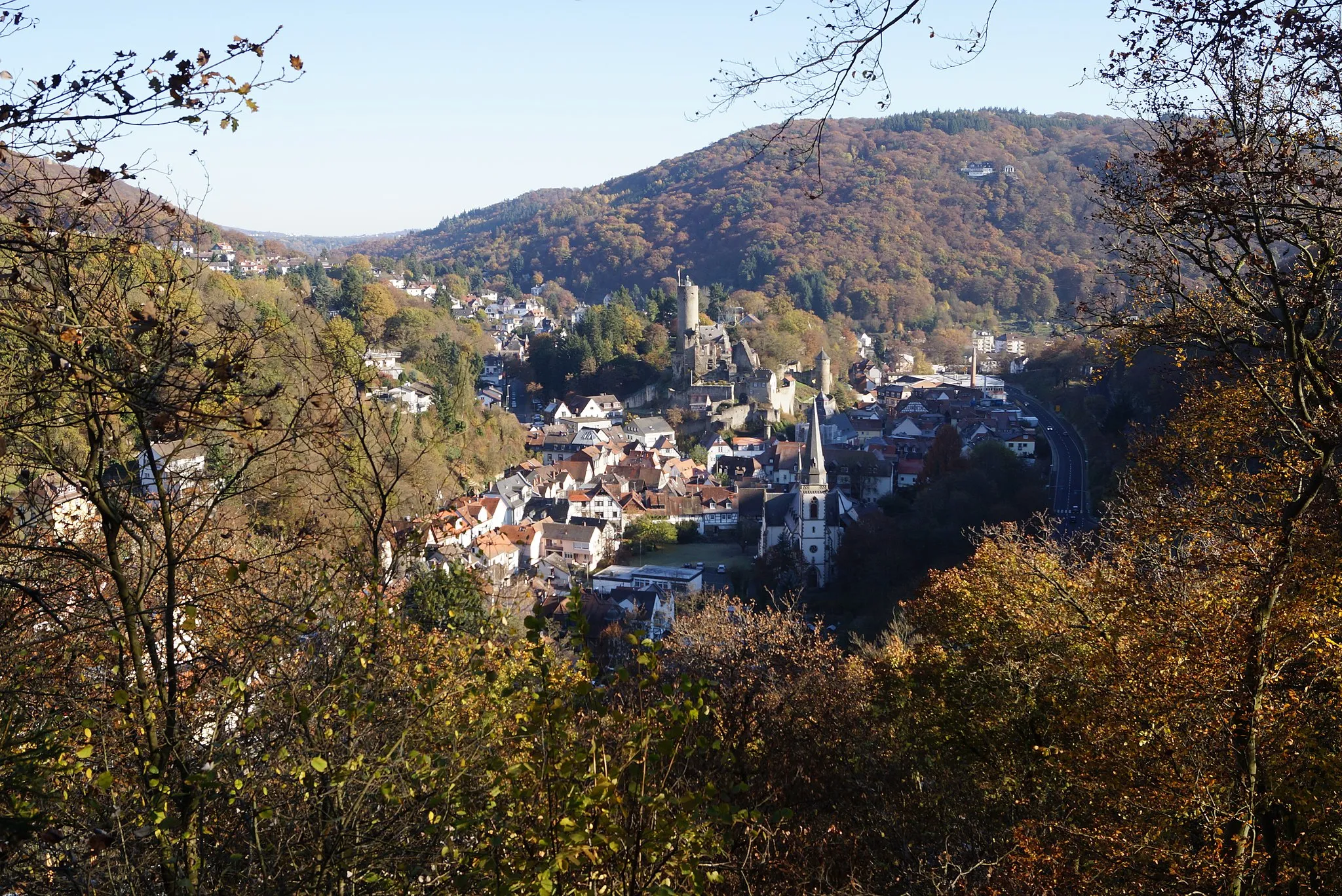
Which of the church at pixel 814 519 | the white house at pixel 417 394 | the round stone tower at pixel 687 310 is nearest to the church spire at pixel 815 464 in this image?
the church at pixel 814 519

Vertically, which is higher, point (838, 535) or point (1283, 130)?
point (1283, 130)

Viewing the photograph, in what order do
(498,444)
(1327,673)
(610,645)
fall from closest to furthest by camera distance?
(1327,673), (610,645), (498,444)

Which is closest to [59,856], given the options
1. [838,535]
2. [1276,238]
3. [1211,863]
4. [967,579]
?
[1211,863]

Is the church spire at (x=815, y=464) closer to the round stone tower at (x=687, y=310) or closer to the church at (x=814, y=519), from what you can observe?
the church at (x=814, y=519)

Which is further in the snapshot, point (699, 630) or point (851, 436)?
→ point (851, 436)

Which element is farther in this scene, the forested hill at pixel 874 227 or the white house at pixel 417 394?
the forested hill at pixel 874 227

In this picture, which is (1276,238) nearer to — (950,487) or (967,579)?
(967,579)

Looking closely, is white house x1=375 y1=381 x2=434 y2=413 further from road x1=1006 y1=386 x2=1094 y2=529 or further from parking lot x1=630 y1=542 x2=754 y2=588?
road x1=1006 y1=386 x2=1094 y2=529

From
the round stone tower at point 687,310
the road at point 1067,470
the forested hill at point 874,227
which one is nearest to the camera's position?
the road at point 1067,470

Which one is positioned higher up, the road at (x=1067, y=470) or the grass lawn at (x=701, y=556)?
the road at (x=1067, y=470)
